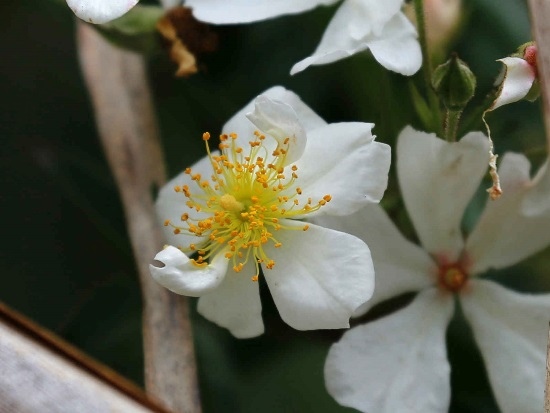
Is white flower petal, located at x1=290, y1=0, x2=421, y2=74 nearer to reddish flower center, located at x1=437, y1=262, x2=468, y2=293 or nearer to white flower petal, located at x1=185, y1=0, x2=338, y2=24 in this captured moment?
white flower petal, located at x1=185, y1=0, x2=338, y2=24

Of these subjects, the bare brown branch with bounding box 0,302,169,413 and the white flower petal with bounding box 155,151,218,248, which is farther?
the white flower petal with bounding box 155,151,218,248

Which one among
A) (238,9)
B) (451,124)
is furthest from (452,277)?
(238,9)

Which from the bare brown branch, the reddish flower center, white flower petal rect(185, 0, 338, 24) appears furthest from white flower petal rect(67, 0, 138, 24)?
the reddish flower center

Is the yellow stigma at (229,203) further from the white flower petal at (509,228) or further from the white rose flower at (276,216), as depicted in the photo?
the white flower petal at (509,228)

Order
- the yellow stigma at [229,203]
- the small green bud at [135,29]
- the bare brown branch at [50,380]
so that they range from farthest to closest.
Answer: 1. the small green bud at [135,29]
2. the yellow stigma at [229,203]
3. the bare brown branch at [50,380]

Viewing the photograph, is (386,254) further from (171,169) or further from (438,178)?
(171,169)

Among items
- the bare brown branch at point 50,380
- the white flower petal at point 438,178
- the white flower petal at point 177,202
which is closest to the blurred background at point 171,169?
Answer: the white flower petal at point 438,178

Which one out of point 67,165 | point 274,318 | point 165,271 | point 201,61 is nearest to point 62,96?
point 67,165
